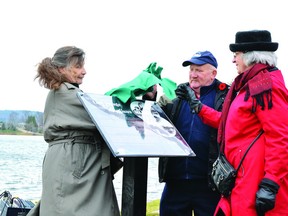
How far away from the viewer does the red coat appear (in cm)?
309

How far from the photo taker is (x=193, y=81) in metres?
4.19

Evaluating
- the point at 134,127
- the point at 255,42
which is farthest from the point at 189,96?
the point at 255,42

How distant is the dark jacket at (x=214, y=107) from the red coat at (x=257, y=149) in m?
0.59

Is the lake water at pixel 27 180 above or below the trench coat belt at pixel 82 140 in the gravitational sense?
below

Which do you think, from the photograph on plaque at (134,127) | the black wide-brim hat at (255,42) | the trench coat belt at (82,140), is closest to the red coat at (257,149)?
the black wide-brim hat at (255,42)

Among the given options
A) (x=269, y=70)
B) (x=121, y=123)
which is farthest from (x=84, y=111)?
(x=269, y=70)

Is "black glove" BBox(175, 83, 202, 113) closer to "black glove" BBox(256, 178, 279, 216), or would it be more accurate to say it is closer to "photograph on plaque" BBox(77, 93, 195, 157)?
"photograph on plaque" BBox(77, 93, 195, 157)

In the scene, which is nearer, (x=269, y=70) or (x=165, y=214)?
(x=269, y=70)

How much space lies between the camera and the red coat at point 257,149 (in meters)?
3.09

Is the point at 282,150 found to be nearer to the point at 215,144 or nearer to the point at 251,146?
the point at 251,146

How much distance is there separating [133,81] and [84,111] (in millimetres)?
524

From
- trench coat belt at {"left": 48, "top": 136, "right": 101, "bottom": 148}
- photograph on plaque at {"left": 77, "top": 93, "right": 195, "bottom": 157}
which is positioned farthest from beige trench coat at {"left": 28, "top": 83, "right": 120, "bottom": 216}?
photograph on plaque at {"left": 77, "top": 93, "right": 195, "bottom": 157}

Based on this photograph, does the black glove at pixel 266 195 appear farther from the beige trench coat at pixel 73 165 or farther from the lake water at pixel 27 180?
the lake water at pixel 27 180

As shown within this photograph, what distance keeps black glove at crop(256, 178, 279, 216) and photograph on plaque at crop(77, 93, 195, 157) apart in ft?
2.33
